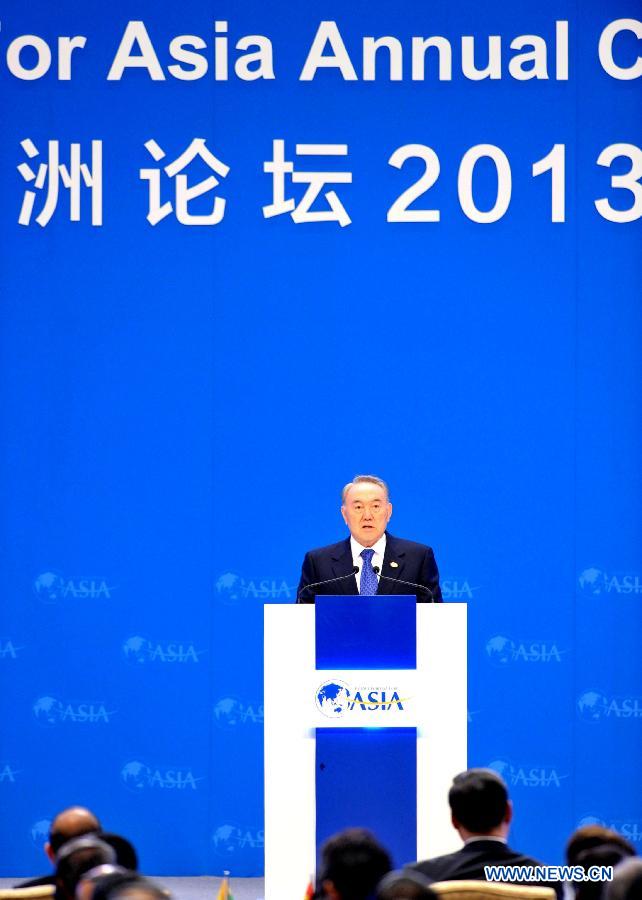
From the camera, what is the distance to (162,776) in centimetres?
735

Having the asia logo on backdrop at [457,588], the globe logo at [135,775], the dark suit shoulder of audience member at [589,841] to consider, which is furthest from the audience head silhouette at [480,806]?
the globe logo at [135,775]

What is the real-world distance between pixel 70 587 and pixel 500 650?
2.12 meters

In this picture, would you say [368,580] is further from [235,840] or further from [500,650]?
[235,840]

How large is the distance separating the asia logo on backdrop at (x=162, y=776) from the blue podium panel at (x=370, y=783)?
2600mm

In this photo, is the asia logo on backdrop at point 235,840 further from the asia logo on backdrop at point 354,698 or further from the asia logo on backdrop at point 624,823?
the asia logo on backdrop at point 354,698

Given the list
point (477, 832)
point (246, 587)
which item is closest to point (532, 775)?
point (246, 587)

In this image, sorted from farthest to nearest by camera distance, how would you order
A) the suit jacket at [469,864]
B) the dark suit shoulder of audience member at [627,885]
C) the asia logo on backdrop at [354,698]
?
1. the asia logo on backdrop at [354,698]
2. the suit jacket at [469,864]
3. the dark suit shoulder of audience member at [627,885]

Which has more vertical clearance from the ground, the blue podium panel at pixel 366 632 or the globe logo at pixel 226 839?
the blue podium panel at pixel 366 632

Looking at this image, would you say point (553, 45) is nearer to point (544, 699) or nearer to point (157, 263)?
point (157, 263)

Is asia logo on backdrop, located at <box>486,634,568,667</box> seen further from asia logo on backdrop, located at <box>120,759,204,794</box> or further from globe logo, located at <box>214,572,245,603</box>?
asia logo on backdrop, located at <box>120,759,204,794</box>

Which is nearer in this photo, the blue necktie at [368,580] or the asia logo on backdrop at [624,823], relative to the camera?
the blue necktie at [368,580]

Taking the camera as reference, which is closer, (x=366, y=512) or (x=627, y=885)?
(x=627, y=885)

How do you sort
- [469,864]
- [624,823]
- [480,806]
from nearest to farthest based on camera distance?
[469,864] → [480,806] → [624,823]

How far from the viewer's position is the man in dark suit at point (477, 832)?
3734 millimetres
